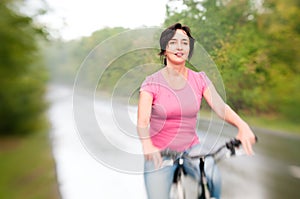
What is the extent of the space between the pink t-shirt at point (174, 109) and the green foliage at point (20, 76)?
1.65 feet

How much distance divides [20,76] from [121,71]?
1.42ft

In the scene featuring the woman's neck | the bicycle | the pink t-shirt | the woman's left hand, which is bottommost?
the bicycle

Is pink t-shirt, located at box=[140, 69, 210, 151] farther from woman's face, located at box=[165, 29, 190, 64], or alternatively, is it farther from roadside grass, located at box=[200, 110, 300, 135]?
roadside grass, located at box=[200, 110, 300, 135]

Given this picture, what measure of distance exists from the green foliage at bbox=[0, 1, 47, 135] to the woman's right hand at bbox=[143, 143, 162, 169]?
0.52 m

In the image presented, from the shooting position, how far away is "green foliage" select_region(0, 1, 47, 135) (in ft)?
5.41

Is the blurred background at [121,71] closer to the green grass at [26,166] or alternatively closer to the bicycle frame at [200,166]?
the green grass at [26,166]

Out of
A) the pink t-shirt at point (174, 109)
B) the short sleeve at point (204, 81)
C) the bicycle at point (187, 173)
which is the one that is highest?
the short sleeve at point (204, 81)

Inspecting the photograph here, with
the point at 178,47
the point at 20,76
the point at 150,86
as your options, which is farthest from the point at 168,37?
the point at 20,76

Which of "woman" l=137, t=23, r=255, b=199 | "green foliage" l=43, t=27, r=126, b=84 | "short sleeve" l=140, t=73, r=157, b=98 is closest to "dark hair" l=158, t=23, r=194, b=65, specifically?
"woman" l=137, t=23, r=255, b=199

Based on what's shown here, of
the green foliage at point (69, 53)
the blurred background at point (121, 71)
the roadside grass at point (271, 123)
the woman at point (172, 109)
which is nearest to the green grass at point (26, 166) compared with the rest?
the blurred background at point (121, 71)

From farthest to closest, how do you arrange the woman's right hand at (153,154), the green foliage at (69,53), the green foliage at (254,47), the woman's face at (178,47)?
the green foliage at (254,47), the green foliage at (69,53), the woman's face at (178,47), the woman's right hand at (153,154)

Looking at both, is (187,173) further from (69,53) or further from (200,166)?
(69,53)

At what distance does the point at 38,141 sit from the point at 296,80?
1479mm

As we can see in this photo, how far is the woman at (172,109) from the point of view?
62.1 inches
